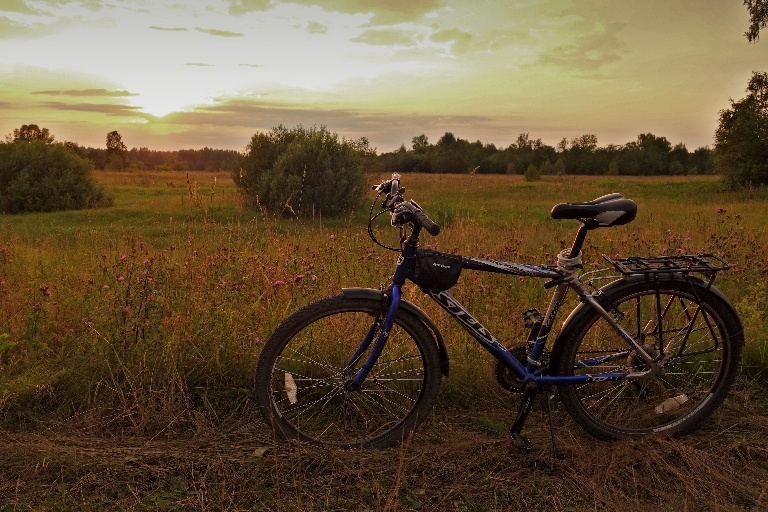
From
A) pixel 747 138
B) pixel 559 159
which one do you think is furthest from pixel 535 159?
pixel 747 138

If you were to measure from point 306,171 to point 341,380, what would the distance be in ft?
57.8

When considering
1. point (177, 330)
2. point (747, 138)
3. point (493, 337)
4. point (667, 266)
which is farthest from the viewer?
point (747, 138)

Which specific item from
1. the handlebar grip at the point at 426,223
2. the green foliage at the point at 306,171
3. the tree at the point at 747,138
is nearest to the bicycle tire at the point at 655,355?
the handlebar grip at the point at 426,223

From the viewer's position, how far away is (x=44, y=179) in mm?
23844

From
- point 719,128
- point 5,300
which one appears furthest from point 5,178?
point 719,128

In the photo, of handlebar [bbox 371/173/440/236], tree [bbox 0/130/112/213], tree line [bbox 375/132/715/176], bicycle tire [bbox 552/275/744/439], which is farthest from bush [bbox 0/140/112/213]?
tree line [bbox 375/132/715/176]

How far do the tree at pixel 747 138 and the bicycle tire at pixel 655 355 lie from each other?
27.9 metres

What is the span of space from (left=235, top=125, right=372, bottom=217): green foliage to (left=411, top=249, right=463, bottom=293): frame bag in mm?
16666

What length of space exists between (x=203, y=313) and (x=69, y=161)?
79.1ft

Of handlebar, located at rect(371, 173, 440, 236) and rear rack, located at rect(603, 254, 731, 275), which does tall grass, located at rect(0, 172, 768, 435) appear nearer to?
rear rack, located at rect(603, 254, 731, 275)

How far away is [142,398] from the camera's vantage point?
3.71m

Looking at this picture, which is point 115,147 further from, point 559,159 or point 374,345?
point 374,345

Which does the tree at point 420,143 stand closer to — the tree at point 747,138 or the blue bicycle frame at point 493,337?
the tree at point 747,138

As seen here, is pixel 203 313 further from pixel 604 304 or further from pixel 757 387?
pixel 757 387
